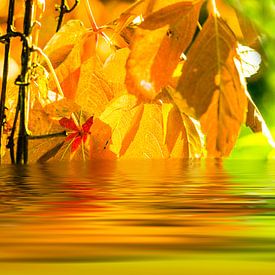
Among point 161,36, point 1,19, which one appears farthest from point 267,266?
point 1,19

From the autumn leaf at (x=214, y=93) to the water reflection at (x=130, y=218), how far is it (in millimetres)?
19

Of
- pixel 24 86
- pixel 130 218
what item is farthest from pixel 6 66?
pixel 130 218

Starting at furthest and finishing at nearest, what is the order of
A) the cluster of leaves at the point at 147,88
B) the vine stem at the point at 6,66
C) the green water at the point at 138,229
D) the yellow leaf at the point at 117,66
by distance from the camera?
1. the vine stem at the point at 6,66
2. the yellow leaf at the point at 117,66
3. the cluster of leaves at the point at 147,88
4. the green water at the point at 138,229

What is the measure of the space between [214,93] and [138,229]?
2.6 inches

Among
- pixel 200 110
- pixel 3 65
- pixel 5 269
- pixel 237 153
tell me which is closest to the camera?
pixel 5 269

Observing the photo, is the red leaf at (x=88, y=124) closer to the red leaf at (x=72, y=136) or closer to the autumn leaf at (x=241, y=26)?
the red leaf at (x=72, y=136)

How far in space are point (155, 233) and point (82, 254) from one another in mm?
29

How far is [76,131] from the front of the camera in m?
0.38

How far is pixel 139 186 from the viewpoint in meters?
0.28

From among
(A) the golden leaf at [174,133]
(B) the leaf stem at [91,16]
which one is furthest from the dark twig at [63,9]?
(A) the golden leaf at [174,133]

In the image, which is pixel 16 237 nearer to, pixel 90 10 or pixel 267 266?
pixel 267 266

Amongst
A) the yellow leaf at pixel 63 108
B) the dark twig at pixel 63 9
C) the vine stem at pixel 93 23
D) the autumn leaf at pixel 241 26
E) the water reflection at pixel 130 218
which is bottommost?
the water reflection at pixel 130 218

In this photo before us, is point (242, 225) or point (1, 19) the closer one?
point (242, 225)

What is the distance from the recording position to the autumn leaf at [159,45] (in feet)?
0.62
